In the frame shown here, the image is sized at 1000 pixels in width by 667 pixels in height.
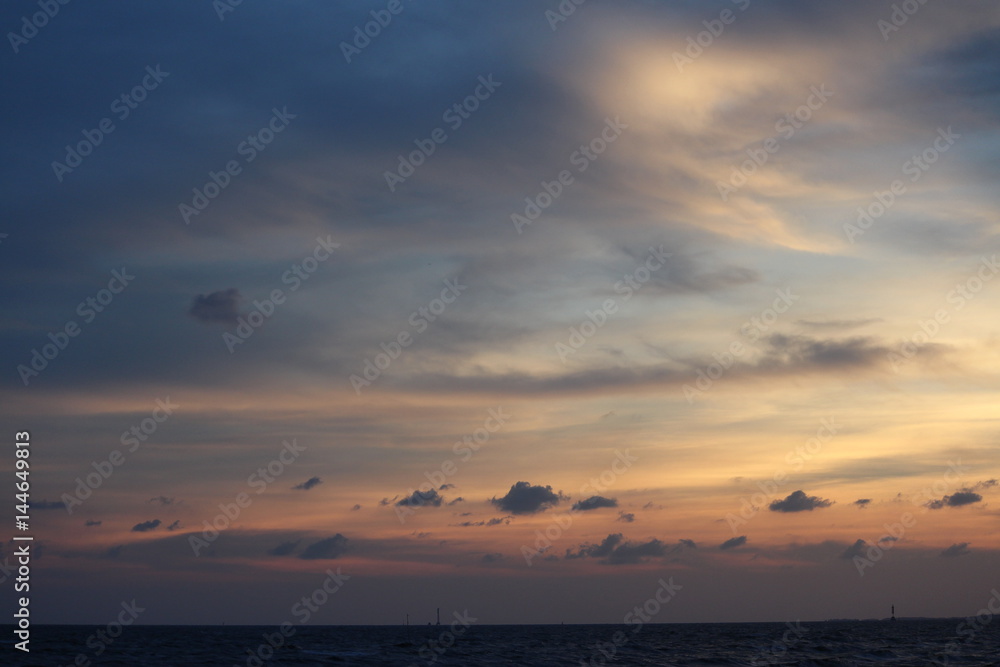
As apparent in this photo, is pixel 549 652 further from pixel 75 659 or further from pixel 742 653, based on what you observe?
pixel 75 659

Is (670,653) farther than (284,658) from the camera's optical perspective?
Yes

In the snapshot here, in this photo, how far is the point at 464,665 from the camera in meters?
124

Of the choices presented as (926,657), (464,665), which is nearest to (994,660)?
(926,657)

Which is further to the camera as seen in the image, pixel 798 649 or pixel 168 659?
pixel 798 649

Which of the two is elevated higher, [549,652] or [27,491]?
[27,491]

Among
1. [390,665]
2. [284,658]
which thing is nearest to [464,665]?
[390,665]

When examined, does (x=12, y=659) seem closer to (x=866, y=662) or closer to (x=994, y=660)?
(x=866, y=662)

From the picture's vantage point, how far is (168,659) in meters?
127

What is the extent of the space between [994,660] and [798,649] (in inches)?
1494

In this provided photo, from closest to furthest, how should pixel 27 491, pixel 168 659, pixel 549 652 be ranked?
pixel 27 491 → pixel 168 659 → pixel 549 652

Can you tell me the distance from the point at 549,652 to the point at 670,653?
2504 centimetres

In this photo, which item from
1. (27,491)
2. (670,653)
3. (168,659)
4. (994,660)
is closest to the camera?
(27,491)

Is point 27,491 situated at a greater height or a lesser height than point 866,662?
greater

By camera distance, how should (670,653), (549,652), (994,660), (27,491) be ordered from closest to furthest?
(27,491)
(994,660)
(670,653)
(549,652)
